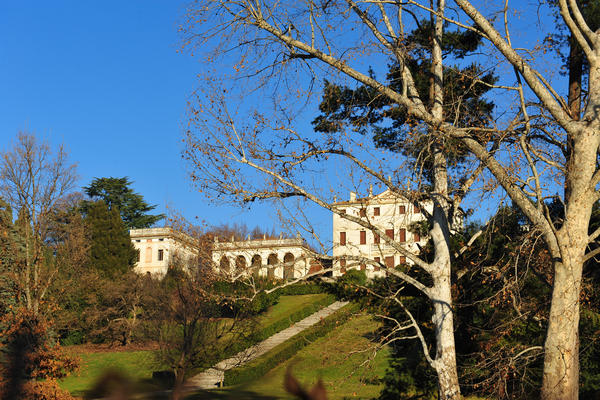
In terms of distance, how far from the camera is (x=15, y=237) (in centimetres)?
2828

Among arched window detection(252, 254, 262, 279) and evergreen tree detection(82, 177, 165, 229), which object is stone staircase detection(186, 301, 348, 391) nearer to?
arched window detection(252, 254, 262, 279)

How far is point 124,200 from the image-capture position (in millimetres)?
73000

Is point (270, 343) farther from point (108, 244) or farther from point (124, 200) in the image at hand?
point (124, 200)

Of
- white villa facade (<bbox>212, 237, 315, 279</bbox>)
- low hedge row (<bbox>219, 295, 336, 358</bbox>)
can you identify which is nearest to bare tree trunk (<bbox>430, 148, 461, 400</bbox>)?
white villa facade (<bbox>212, 237, 315, 279</bbox>)

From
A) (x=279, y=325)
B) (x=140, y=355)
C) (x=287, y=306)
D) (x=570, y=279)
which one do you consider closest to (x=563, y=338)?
(x=570, y=279)

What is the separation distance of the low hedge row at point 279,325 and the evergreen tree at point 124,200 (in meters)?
35.2

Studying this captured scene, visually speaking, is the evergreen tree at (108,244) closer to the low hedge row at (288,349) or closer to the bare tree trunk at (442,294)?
the low hedge row at (288,349)

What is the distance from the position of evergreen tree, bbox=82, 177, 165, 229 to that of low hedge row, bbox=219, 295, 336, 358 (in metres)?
35.2

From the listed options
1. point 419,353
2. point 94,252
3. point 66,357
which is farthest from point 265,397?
point 94,252

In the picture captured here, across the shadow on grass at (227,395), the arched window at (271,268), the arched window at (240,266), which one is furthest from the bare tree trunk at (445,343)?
the shadow on grass at (227,395)

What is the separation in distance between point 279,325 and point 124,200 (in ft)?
A: 137

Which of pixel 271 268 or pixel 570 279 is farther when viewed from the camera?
pixel 271 268

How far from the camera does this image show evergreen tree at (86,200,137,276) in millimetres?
50250

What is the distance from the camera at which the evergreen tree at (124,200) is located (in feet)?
235
